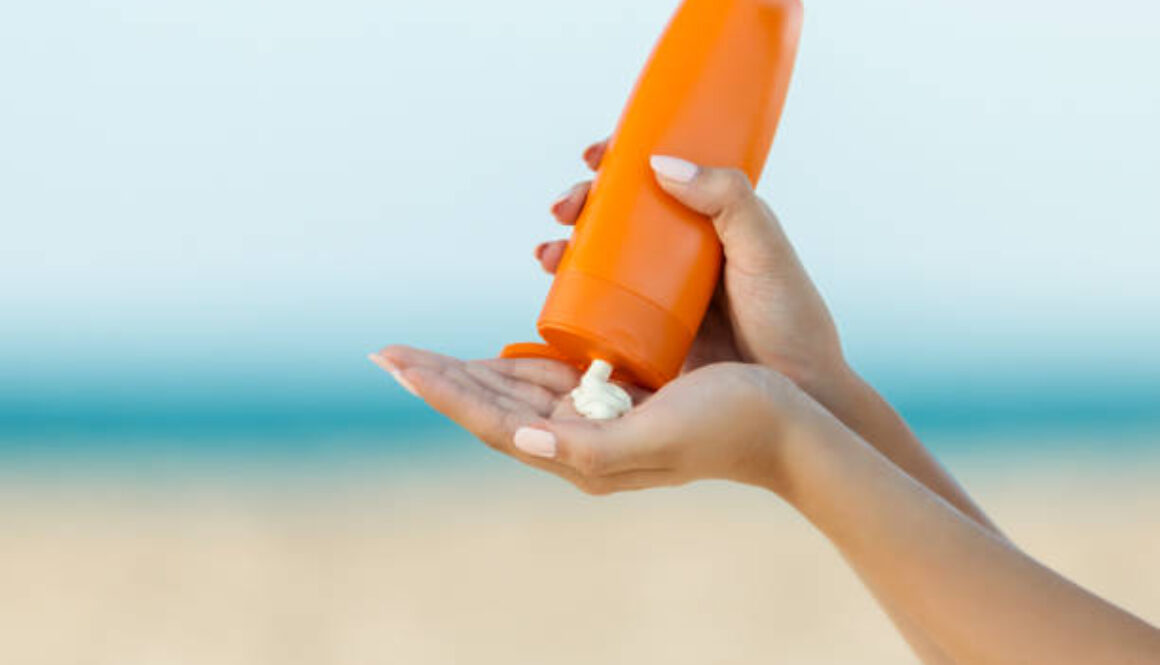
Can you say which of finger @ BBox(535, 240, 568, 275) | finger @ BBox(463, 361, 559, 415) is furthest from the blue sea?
finger @ BBox(463, 361, 559, 415)

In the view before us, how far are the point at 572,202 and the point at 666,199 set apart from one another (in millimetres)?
136

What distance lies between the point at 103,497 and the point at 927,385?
282 centimetres

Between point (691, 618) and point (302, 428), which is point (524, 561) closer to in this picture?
point (691, 618)

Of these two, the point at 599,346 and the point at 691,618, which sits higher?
the point at 599,346

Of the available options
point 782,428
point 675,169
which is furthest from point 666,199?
point 782,428

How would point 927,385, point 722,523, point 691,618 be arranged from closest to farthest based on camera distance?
point 691,618, point 722,523, point 927,385

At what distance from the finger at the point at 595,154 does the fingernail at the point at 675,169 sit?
0.52ft

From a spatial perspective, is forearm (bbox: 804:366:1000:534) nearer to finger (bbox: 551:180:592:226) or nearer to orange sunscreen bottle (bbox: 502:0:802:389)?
orange sunscreen bottle (bbox: 502:0:802:389)

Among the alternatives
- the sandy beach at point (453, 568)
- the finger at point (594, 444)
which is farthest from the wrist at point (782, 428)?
the sandy beach at point (453, 568)

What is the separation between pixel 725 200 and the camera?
4.19ft

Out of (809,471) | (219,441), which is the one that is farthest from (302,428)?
(809,471)

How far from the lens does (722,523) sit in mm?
3432

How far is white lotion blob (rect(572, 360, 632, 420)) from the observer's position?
123 centimetres

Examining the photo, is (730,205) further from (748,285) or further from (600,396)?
(600,396)
